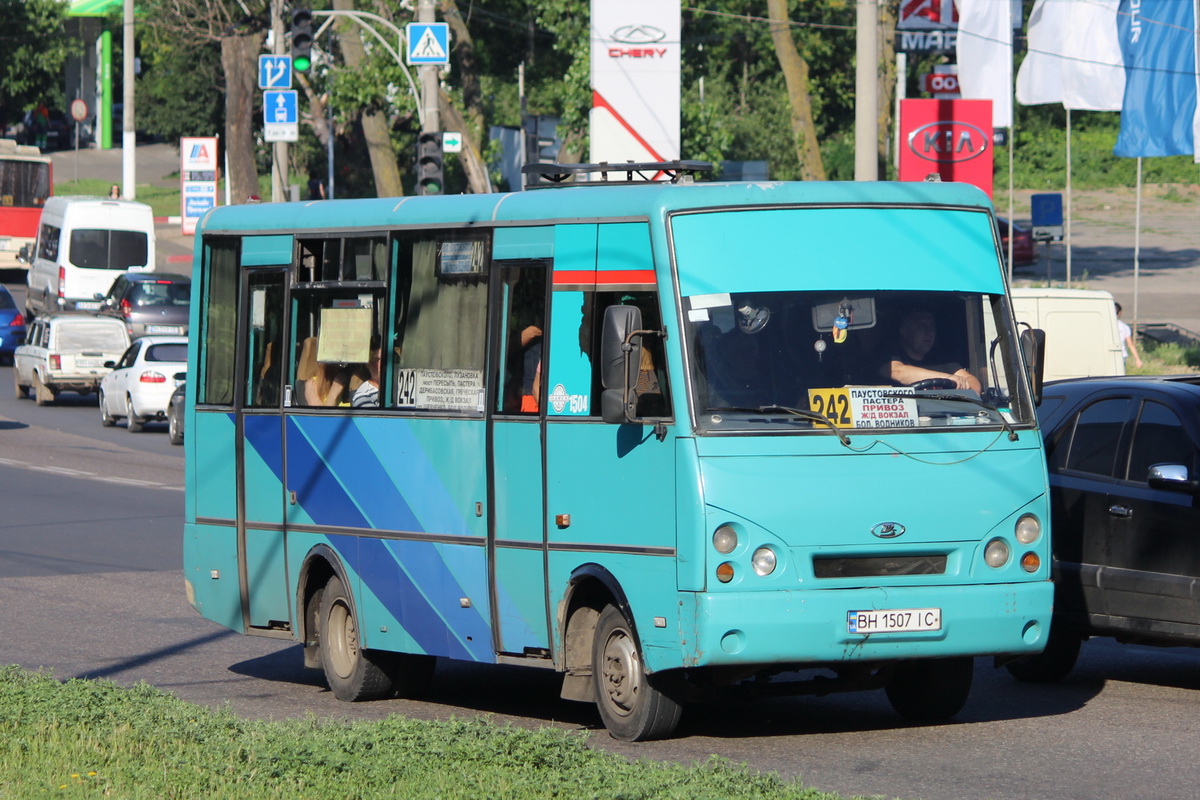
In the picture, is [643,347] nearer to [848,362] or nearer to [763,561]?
[848,362]

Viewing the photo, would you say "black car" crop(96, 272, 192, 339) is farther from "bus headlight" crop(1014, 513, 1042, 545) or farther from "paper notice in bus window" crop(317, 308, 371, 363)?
"bus headlight" crop(1014, 513, 1042, 545)

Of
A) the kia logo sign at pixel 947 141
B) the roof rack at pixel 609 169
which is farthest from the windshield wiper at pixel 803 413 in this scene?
the kia logo sign at pixel 947 141

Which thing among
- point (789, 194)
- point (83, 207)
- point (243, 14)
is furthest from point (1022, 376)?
point (243, 14)

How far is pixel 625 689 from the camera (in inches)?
323

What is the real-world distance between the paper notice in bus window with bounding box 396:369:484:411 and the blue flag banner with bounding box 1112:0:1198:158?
22.6m

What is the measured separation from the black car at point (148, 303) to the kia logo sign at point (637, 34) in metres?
13.1

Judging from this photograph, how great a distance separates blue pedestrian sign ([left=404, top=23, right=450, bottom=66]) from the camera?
2683 centimetres

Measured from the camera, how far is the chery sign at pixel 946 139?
18266 mm

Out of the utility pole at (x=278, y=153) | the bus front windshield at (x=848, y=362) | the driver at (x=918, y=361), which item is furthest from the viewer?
the utility pole at (x=278, y=153)

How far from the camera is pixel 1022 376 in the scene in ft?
27.6

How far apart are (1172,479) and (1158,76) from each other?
71.9 feet

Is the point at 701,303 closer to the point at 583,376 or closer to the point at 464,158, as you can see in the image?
the point at 583,376

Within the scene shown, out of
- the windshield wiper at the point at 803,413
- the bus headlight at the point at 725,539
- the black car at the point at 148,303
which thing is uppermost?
the black car at the point at 148,303

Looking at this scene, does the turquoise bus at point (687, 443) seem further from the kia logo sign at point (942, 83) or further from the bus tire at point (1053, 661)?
the kia logo sign at point (942, 83)
